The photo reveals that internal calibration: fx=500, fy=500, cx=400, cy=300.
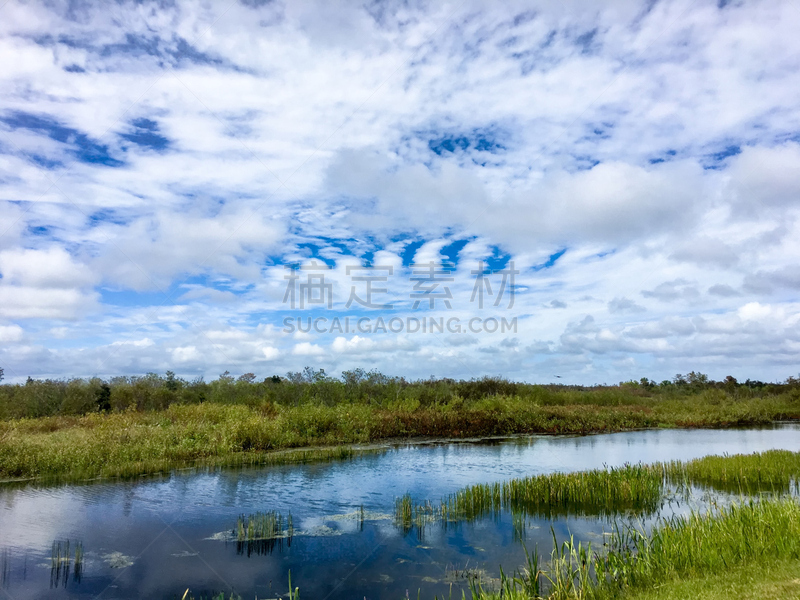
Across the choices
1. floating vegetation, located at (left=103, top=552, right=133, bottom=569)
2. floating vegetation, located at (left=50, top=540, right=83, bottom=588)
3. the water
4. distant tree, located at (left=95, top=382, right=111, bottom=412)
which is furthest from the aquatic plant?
floating vegetation, located at (left=103, top=552, right=133, bottom=569)

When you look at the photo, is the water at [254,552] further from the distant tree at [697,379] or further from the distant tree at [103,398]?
the distant tree at [697,379]

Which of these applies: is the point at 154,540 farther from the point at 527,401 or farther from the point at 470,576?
the point at 527,401

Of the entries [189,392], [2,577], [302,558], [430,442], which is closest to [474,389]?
[430,442]

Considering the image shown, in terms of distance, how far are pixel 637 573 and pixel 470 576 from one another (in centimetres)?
318

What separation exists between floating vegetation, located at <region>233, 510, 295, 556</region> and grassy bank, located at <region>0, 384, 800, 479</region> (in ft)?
27.0

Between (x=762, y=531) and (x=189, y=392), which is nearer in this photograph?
(x=762, y=531)

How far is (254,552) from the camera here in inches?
448

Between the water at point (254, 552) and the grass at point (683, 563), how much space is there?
2349 mm

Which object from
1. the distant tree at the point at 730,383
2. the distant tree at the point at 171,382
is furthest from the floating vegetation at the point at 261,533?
the distant tree at the point at 730,383

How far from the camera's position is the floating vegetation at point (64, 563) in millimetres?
9797

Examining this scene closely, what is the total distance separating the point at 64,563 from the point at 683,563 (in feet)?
39.3

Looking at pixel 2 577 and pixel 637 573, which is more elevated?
pixel 637 573

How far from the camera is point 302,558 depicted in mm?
11117

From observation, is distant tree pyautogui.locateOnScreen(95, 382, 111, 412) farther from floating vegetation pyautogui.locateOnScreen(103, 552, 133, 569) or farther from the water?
floating vegetation pyautogui.locateOnScreen(103, 552, 133, 569)
